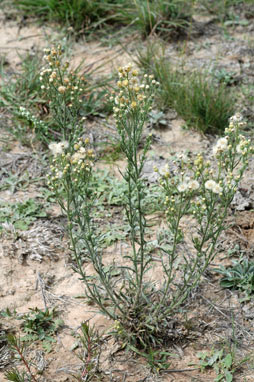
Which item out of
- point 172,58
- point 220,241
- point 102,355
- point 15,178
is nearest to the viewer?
point 102,355

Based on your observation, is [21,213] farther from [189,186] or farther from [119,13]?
[119,13]

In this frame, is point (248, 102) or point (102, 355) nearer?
Answer: point (102, 355)

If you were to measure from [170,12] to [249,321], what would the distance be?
12.6 ft

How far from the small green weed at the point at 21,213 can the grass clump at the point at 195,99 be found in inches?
65.0

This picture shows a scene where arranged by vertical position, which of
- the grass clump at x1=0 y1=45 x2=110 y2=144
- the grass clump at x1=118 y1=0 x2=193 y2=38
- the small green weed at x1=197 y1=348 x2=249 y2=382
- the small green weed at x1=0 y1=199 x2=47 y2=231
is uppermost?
the grass clump at x1=118 y1=0 x2=193 y2=38

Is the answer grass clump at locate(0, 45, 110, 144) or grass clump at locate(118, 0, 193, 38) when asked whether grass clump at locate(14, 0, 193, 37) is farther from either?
grass clump at locate(0, 45, 110, 144)

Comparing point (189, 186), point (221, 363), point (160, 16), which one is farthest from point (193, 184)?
point (160, 16)

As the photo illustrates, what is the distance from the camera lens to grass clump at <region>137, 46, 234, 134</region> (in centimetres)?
445

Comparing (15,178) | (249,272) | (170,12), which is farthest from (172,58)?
(249,272)

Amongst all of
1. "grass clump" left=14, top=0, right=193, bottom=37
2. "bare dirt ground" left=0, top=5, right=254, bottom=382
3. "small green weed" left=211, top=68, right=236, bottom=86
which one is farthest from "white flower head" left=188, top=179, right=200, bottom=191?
"grass clump" left=14, top=0, right=193, bottom=37

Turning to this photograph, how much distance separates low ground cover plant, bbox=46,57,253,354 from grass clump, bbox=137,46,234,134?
0.88 meters

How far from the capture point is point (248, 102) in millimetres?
4777

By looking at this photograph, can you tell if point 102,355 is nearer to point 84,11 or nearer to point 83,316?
point 83,316

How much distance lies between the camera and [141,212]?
268 cm
